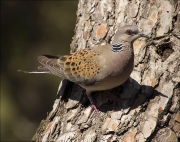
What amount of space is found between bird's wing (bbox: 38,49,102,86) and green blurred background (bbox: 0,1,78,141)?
3.18 meters

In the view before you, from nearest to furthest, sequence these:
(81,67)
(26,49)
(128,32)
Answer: (128,32) → (81,67) → (26,49)

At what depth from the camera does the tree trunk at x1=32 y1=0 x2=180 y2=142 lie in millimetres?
4918

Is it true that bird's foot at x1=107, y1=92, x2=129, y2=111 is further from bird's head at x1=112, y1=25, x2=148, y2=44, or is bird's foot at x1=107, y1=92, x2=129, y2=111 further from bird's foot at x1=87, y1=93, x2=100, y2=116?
bird's head at x1=112, y1=25, x2=148, y2=44

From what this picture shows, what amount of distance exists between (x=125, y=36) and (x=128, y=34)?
5cm

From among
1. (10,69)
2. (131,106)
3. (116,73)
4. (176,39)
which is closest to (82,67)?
(116,73)

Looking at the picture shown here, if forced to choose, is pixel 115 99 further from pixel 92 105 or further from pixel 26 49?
pixel 26 49

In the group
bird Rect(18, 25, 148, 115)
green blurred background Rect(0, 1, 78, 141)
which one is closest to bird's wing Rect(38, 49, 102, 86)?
bird Rect(18, 25, 148, 115)

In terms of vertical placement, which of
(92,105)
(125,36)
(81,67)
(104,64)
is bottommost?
(92,105)

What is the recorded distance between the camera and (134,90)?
205 inches

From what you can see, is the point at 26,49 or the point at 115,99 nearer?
the point at 115,99

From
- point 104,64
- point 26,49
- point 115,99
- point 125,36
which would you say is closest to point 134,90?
point 115,99

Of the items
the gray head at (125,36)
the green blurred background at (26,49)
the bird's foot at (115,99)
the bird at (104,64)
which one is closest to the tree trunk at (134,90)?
the bird's foot at (115,99)

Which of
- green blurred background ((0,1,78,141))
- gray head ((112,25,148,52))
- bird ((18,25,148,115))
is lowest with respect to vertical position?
green blurred background ((0,1,78,141))

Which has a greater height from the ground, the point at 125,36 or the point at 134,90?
the point at 125,36
